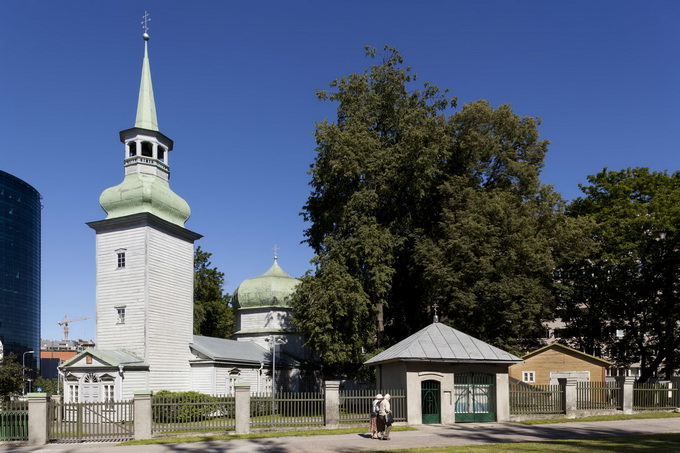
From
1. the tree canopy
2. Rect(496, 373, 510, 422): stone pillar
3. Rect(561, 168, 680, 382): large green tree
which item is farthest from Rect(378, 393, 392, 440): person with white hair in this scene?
Rect(561, 168, 680, 382): large green tree

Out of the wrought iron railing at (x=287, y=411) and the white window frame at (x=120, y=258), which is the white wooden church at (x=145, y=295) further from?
the wrought iron railing at (x=287, y=411)

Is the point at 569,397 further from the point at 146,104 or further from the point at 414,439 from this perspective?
the point at 146,104

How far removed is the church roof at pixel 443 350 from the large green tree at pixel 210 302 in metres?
28.5

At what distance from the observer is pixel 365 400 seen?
2581 cm

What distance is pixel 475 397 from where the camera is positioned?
81.9 feet

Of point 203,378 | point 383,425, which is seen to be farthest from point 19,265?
point 383,425

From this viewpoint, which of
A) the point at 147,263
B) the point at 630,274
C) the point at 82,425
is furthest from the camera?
the point at 630,274

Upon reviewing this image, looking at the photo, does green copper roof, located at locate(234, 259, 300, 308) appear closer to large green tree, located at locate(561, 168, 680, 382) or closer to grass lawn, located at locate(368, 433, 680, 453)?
large green tree, located at locate(561, 168, 680, 382)

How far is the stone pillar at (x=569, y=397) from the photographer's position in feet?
87.5

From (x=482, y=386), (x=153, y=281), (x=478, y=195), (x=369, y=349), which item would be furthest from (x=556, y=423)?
(x=153, y=281)

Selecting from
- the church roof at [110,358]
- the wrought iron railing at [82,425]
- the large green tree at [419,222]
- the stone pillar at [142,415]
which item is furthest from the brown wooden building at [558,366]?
the wrought iron railing at [82,425]

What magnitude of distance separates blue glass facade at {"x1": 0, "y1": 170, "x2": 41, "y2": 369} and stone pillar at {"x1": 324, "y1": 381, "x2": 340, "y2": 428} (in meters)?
109

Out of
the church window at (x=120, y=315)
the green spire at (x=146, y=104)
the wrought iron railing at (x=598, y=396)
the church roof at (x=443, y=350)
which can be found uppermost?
the green spire at (x=146, y=104)

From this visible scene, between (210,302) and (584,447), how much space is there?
127 ft
